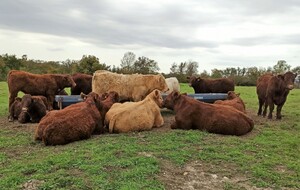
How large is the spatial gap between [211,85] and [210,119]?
933 centimetres

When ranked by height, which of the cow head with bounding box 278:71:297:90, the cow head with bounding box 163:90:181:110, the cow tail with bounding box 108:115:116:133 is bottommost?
the cow tail with bounding box 108:115:116:133

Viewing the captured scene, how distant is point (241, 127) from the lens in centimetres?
863

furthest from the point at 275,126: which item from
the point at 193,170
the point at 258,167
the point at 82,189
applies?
the point at 82,189

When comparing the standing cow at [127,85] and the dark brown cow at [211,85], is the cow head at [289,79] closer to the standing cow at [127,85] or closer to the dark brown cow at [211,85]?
the standing cow at [127,85]

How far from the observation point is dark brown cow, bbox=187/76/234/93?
1772cm

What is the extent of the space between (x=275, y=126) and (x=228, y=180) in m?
5.40

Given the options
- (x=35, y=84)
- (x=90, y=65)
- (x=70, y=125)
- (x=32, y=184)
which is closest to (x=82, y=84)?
(x=35, y=84)

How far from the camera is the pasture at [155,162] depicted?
523 centimetres

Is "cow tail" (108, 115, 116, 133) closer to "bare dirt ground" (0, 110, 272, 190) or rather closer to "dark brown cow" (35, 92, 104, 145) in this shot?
"dark brown cow" (35, 92, 104, 145)

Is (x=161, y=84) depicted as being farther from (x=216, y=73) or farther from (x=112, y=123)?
(x=216, y=73)

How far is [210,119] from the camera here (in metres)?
8.62

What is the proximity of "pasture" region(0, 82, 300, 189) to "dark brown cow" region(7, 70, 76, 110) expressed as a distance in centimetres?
403

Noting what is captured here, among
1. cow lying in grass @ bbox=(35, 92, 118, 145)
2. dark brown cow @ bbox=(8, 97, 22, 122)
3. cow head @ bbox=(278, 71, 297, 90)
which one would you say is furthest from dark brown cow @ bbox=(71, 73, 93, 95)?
cow head @ bbox=(278, 71, 297, 90)

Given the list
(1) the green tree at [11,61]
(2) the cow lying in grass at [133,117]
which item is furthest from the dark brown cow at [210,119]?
(1) the green tree at [11,61]
